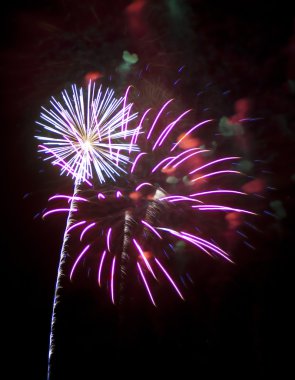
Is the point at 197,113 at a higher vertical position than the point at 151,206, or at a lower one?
higher

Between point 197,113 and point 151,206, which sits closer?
point 151,206

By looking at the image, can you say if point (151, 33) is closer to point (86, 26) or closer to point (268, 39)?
point (86, 26)

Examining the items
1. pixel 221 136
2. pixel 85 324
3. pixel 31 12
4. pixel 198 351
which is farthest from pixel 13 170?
pixel 198 351
